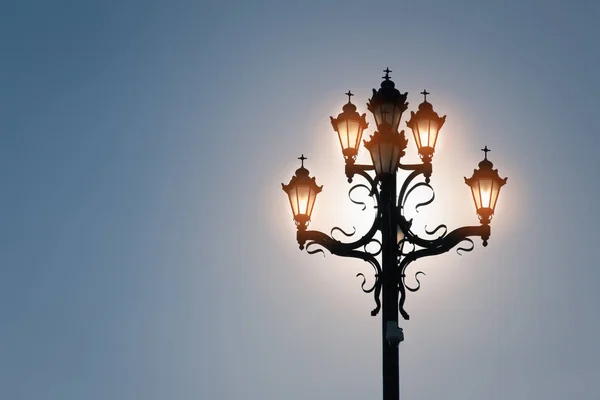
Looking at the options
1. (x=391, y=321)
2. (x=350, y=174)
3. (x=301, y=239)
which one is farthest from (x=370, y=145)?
(x=391, y=321)

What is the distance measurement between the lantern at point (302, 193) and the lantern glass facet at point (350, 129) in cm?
54

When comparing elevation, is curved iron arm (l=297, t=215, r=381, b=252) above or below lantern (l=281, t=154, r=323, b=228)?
below

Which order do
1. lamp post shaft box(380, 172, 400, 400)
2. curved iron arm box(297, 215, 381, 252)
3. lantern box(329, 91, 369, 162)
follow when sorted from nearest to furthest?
lamp post shaft box(380, 172, 400, 400) < curved iron arm box(297, 215, 381, 252) < lantern box(329, 91, 369, 162)

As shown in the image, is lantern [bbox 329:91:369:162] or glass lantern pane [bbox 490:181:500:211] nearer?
glass lantern pane [bbox 490:181:500:211]

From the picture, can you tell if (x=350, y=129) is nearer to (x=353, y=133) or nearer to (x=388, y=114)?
(x=353, y=133)

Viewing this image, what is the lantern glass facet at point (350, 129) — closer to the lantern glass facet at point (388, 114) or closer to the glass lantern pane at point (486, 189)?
the lantern glass facet at point (388, 114)

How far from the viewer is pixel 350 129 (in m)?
13.2

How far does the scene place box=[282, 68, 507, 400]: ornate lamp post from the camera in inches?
483

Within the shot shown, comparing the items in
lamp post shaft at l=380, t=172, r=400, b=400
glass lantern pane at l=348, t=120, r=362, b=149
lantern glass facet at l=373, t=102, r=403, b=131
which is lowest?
lamp post shaft at l=380, t=172, r=400, b=400

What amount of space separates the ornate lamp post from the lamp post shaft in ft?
0.03

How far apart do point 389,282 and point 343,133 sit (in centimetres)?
202

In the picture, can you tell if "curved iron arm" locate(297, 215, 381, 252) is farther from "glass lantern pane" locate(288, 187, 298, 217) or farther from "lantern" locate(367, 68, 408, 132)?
"lantern" locate(367, 68, 408, 132)

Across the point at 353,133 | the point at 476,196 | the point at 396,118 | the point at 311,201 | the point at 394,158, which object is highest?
the point at 396,118

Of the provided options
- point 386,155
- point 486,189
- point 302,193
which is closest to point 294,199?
point 302,193
